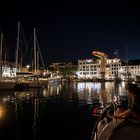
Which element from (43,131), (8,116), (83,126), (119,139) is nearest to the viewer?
(119,139)

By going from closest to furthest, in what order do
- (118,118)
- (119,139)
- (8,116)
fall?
1. (119,139)
2. (118,118)
3. (8,116)

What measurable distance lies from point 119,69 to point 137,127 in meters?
180

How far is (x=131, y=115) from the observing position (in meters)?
7.51

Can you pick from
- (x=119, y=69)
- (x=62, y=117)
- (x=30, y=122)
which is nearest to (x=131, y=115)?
(x=30, y=122)

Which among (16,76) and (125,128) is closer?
(125,128)

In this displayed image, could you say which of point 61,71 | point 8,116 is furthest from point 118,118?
point 61,71

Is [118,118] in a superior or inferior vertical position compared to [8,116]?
superior

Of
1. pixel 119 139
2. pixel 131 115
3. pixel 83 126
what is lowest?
pixel 83 126

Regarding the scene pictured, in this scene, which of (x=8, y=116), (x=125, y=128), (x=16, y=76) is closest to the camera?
(x=125, y=128)

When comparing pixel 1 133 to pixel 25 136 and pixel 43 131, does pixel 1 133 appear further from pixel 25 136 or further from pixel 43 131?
pixel 43 131

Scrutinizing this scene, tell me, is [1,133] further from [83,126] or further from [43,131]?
[83,126]

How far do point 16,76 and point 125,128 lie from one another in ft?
196

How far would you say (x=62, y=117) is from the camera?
63.5 feet

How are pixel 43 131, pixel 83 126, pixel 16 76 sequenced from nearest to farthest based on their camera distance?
pixel 43 131, pixel 83 126, pixel 16 76
